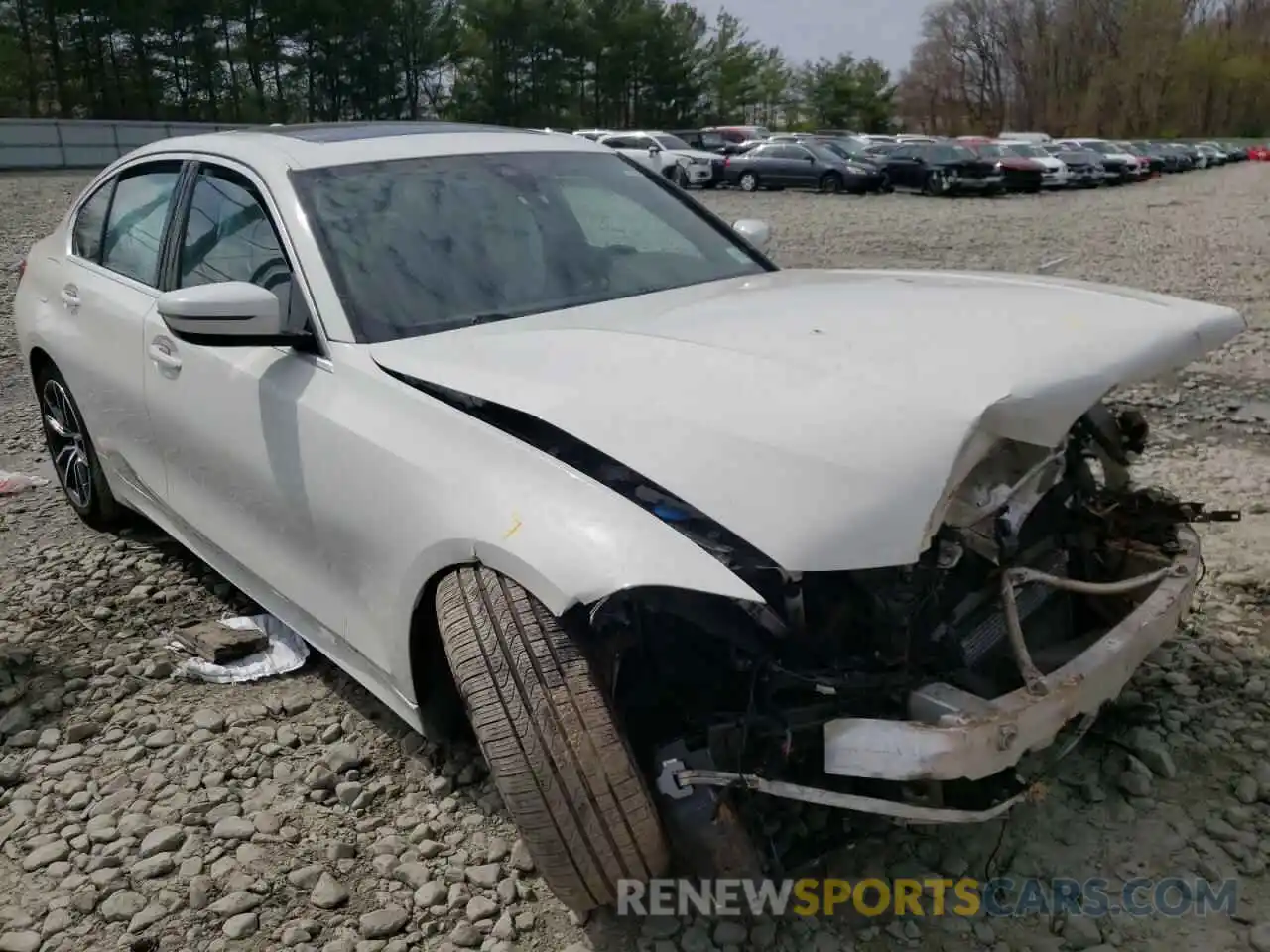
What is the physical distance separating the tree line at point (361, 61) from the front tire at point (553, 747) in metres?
49.0

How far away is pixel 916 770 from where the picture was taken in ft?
6.50

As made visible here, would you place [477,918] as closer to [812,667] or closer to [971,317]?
[812,667]

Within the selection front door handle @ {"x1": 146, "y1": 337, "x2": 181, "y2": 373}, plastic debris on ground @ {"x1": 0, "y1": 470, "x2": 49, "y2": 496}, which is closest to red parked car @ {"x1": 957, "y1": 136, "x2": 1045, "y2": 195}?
plastic debris on ground @ {"x1": 0, "y1": 470, "x2": 49, "y2": 496}

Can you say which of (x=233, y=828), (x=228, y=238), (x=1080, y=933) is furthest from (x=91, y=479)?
(x=1080, y=933)

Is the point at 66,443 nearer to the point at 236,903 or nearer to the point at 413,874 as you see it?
the point at 236,903

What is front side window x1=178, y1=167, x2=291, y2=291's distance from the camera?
3080mm

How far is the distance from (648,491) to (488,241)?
4.05 ft

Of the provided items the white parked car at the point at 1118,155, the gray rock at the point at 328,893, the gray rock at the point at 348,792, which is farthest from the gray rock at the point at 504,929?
the white parked car at the point at 1118,155

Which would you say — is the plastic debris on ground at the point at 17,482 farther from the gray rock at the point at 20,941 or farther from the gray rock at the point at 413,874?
the gray rock at the point at 413,874

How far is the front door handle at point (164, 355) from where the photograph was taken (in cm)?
329

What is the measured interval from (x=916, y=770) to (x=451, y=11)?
2266 inches

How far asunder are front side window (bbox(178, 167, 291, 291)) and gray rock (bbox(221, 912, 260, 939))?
5.29 feet

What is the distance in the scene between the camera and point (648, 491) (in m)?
2.18

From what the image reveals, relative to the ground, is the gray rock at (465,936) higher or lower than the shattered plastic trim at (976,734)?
lower
